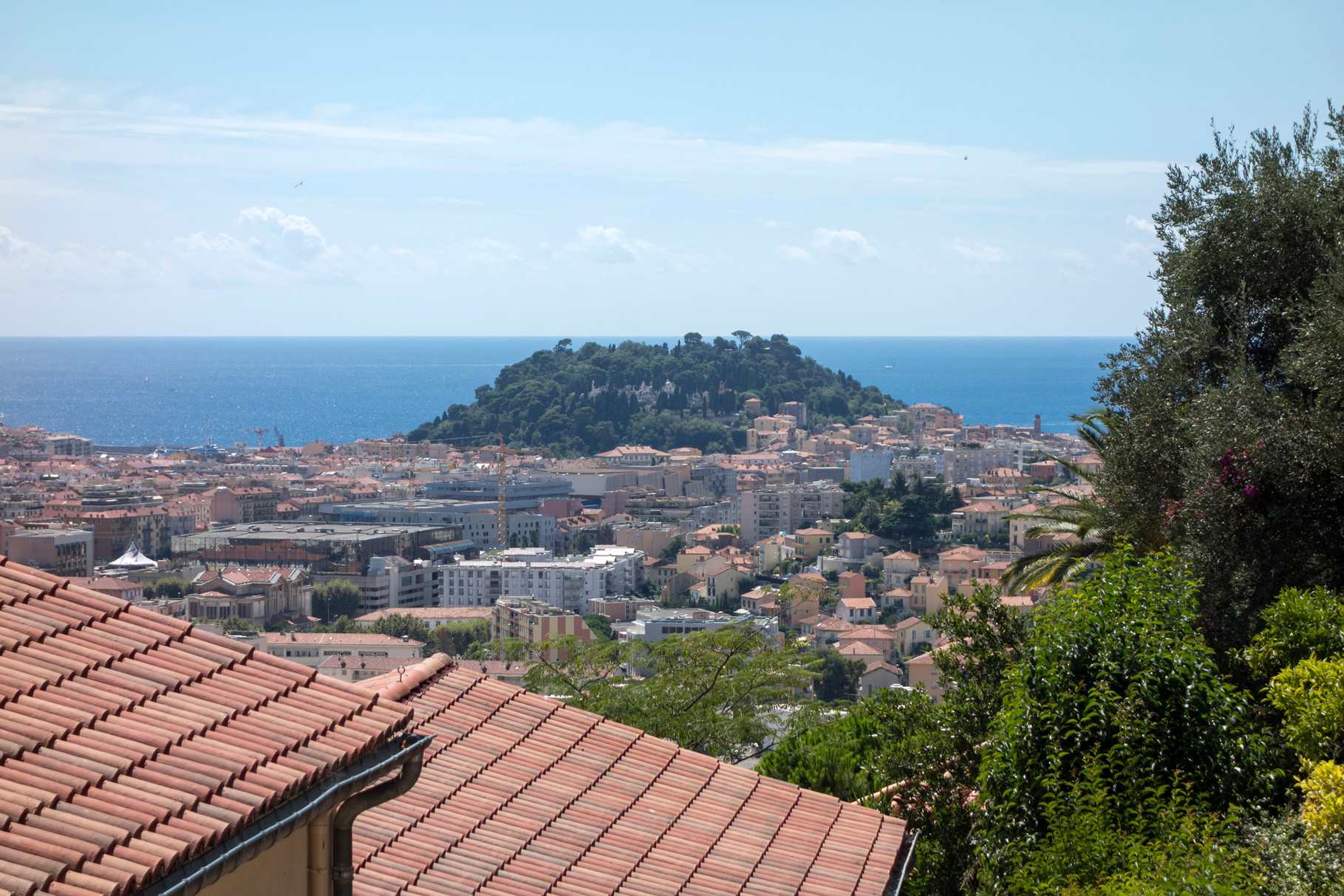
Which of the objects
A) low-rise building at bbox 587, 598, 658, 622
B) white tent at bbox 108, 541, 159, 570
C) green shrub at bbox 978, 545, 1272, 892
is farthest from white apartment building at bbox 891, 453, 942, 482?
green shrub at bbox 978, 545, 1272, 892

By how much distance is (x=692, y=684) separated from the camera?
966 centimetres

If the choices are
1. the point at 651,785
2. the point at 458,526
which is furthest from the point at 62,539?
the point at 651,785

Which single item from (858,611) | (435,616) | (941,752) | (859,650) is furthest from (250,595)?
(941,752)

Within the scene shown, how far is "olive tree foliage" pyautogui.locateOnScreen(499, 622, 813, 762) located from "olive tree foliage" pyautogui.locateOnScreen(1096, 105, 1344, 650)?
3256mm

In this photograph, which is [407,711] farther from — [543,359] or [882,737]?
[543,359]

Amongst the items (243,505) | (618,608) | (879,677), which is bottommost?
(243,505)

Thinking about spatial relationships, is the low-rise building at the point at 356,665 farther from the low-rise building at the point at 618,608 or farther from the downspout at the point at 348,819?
the downspout at the point at 348,819

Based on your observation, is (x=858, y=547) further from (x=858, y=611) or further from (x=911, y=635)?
(x=911, y=635)

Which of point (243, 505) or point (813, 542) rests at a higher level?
point (813, 542)

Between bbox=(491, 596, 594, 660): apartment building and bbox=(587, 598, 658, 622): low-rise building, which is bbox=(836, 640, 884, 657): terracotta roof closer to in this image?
bbox=(491, 596, 594, 660): apartment building

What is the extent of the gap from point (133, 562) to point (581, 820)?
56.1 metres

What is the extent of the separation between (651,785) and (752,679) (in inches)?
221

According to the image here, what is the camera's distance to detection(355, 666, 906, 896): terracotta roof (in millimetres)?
3348

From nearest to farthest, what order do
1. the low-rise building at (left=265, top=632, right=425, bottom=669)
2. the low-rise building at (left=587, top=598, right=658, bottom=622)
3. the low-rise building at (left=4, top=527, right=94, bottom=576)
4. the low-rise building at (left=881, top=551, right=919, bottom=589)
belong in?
the low-rise building at (left=265, top=632, right=425, bottom=669) → the low-rise building at (left=587, top=598, right=658, bottom=622) → the low-rise building at (left=4, top=527, right=94, bottom=576) → the low-rise building at (left=881, top=551, right=919, bottom=589)
